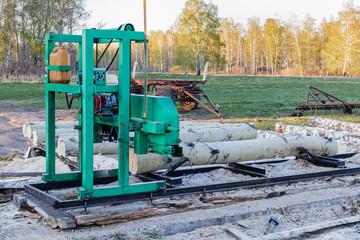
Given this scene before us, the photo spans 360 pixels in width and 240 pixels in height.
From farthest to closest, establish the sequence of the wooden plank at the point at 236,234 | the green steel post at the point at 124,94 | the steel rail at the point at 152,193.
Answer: the steel rail at the point at 152,193 → the green steel post at the point at 124,94 → the wooden plank at the point at 236,234

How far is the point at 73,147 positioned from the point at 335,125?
9085mm

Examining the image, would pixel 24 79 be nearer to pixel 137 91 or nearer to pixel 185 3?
pixel 137 91

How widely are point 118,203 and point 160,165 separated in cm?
138

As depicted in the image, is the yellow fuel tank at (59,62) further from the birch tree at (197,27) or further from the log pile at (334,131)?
the birch tree at (197,27)

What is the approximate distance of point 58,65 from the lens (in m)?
5.93

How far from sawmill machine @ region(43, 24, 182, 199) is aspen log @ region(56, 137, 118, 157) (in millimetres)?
1929

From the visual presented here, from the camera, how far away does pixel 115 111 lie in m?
6.30

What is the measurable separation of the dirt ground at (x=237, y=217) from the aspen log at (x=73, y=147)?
6.44 feet

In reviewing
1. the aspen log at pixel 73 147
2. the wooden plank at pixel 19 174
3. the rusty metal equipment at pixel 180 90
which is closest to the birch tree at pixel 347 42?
the rusty metal equipment at pixel 180 90

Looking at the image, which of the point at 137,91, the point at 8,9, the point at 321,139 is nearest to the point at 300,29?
the point at 8,9

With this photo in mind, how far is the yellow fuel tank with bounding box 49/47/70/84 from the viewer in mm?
5863

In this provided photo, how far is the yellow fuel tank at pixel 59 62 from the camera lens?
5.86 meters

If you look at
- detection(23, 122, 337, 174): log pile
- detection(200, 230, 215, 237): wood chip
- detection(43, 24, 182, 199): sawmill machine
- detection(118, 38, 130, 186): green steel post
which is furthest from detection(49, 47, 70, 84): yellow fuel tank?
detection(200, 230, 215, 237): wood chip

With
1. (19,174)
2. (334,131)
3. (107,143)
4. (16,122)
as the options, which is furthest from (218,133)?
(16,122)
